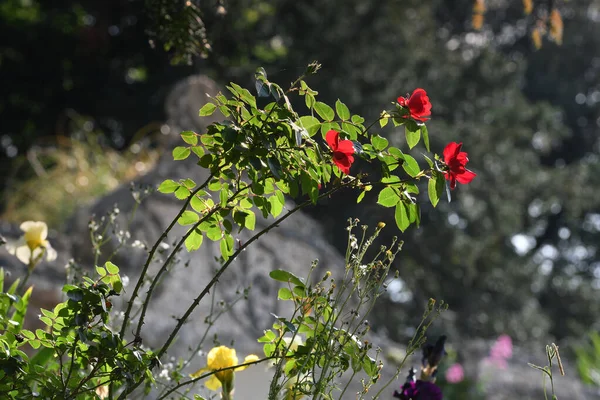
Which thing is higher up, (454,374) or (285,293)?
(454,374)

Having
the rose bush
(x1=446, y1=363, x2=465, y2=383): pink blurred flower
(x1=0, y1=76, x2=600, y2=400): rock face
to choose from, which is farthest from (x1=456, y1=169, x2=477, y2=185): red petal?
(x1=446, y1=363, x2=465, y2=383): pink blurred flower

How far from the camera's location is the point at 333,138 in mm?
1379

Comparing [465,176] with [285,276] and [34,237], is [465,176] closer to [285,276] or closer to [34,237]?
[285,276]

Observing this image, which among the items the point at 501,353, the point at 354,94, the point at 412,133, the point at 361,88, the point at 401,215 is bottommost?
the point at 401,215

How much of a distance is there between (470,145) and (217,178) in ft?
31.2

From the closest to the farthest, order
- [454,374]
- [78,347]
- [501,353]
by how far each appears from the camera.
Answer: [78,347], [454,374], [501,353]

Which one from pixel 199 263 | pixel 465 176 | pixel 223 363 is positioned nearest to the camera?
pixel 465 176

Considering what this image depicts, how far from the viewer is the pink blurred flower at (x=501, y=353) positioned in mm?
7254

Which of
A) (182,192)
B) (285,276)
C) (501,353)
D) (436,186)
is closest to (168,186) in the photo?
(182,192)

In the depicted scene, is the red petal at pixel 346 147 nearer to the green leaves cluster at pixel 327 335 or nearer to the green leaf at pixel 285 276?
the green leaves cluster at pixel 327 335

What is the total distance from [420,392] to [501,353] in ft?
19.7

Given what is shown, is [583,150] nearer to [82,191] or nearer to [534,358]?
[534,358]

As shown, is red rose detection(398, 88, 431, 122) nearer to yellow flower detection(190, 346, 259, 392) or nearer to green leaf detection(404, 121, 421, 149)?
green leaf detection(404, 121, 421, 149)

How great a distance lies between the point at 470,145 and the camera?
1063 centimetres
